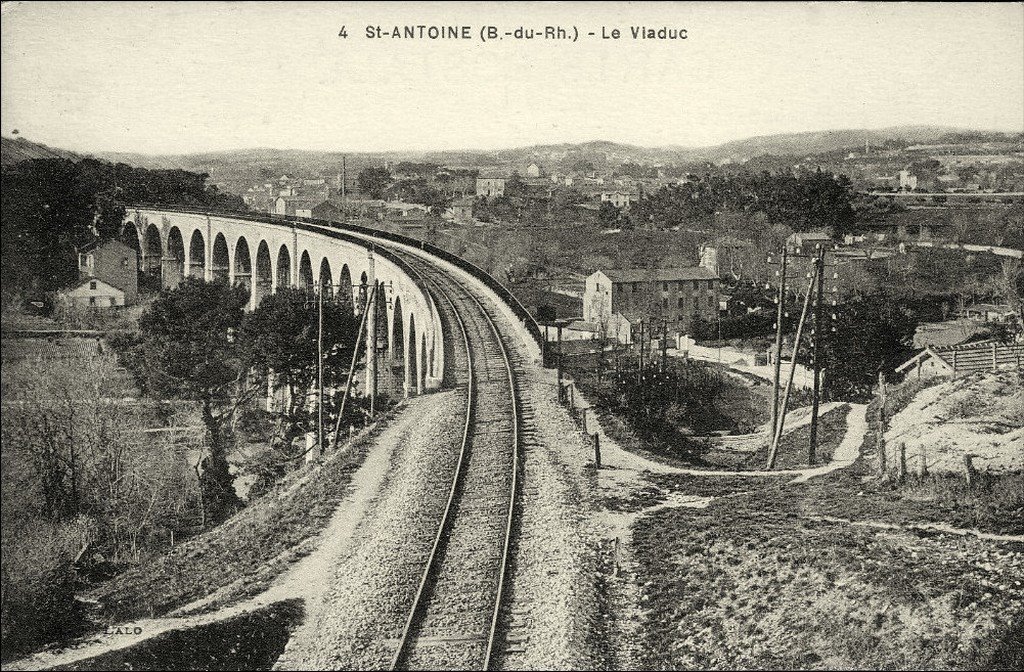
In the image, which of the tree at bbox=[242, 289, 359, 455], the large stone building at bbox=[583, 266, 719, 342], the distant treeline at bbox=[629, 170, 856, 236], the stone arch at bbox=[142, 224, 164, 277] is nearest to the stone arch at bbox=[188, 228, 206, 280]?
the stone arch at bbox=[142, 224, 164, 277]

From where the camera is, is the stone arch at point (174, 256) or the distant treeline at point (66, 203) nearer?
the distant treeline at point (66, 203)

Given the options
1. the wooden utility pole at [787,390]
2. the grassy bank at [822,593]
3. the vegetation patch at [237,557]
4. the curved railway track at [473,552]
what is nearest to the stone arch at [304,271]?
the curved railway track at [473,552]

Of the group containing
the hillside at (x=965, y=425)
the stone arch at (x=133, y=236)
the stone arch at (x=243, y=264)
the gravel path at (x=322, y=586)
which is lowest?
the gravel path at (x=322, y=586)

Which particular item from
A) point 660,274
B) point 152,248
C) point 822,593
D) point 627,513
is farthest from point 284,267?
point 822,593

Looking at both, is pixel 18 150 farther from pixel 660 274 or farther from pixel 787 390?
pixel 660 274

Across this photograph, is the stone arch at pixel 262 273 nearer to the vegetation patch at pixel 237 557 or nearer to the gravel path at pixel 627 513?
the gravel path at pixel 627 513
